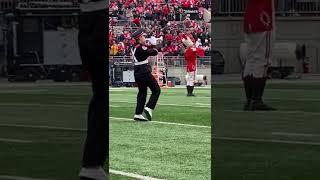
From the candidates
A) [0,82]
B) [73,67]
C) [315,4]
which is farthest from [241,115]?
[0,82]

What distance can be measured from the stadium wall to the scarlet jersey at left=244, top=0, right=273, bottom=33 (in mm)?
34

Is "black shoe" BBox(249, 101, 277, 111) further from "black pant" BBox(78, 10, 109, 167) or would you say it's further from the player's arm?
the player's arm

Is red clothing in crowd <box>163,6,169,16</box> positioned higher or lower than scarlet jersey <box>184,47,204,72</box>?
higher

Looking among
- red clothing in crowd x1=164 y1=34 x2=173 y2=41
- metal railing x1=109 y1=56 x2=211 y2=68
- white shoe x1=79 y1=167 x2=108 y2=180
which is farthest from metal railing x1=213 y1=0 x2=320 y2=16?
red clothing in crowd x1=164 y1=34 x2=173 y2=41

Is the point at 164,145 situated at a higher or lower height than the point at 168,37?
lower

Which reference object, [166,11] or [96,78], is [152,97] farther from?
[166,11]

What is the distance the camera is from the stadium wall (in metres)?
2.38

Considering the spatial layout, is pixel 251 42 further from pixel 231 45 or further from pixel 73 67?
pixel 73 67

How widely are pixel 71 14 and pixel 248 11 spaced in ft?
2.15

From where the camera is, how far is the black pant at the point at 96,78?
6.75 ft

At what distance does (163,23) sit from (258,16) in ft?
69.3

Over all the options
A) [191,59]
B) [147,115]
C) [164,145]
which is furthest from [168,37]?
[164,145]

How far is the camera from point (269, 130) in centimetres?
264

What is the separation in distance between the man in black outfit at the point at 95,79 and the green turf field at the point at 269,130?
55cm
